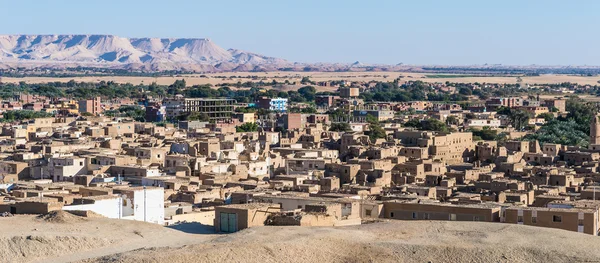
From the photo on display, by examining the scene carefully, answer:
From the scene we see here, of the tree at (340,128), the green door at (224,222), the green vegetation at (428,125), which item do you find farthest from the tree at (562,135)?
the green door at (224,222)

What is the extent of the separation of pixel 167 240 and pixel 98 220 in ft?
7.44

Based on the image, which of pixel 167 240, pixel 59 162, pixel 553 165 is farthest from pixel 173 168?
pixel 167 240

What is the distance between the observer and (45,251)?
19688 millimetres

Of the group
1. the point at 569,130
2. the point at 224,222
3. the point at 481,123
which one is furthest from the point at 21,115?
the point at 224,222

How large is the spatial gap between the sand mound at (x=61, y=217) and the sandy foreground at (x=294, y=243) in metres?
0.02

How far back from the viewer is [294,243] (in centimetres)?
1842

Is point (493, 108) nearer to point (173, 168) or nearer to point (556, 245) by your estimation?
point (173, 168)

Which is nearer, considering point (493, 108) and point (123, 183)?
point (123, 183)

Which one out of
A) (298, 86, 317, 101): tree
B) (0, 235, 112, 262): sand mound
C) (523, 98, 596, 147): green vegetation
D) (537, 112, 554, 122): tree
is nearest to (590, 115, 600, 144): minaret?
(523, 98, 596, 147): green vegetation

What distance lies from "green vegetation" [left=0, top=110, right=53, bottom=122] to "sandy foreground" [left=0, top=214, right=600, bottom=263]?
50.1 m

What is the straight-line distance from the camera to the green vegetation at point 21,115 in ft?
231

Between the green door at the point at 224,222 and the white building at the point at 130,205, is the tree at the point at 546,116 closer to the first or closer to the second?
the white building at the point at 130,205

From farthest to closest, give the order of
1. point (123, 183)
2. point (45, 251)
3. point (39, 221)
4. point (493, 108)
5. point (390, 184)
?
point (493, 108) < point (390, 184) < point (123, 183) < point (39, 221) < point (45, 251)

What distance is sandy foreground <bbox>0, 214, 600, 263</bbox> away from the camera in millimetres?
18094
